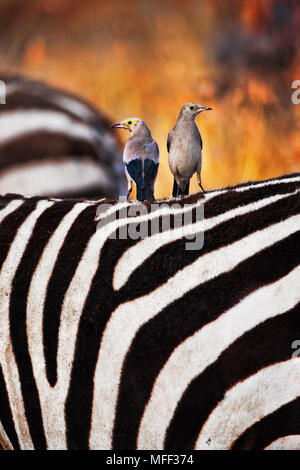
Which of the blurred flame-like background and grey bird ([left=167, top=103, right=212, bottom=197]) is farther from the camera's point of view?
the blurred flame-like background

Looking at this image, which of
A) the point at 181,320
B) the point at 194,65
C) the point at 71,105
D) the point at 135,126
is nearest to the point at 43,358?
the point at 181,320

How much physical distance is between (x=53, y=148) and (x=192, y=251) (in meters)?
0.77

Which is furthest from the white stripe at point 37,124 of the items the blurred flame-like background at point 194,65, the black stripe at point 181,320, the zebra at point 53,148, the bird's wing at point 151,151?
the black stripe at point 181,320

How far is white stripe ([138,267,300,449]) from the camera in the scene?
0.50 meters

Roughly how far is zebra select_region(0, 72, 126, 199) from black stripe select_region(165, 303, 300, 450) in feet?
2.38

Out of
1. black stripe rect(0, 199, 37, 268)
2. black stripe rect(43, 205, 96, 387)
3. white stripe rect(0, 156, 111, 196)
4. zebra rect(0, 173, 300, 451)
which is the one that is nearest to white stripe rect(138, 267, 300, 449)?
zebra rect(0, 173, 300, 451)

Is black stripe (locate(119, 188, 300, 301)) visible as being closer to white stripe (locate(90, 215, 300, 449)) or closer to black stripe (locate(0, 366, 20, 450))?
white stripe (locate(90, 215, 300, 449))

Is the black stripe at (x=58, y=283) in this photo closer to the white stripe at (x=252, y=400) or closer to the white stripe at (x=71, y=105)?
the white stripe at (x=252, y=400)

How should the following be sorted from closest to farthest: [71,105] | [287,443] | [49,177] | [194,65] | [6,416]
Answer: [287,443] < [6,416] < [49,177] < [71,105] < [194,65]

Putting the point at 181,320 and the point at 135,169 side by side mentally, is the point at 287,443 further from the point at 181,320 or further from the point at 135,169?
the point at 135,169

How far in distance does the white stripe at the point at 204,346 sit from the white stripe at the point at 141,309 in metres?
0.03

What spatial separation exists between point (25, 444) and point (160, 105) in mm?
1340

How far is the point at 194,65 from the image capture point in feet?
6.00

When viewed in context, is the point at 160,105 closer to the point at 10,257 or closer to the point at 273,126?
the point at 273,126
